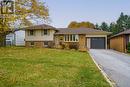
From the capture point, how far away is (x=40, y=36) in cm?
6075

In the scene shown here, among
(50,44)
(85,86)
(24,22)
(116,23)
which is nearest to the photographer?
(85,86)

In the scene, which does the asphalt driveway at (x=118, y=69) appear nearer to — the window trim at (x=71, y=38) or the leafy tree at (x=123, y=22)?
the window trim at (x=71, y=38)

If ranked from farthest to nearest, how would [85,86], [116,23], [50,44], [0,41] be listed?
[116,23] < [50,44] < [0,41] < [85,86]

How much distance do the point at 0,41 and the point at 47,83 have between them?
37.1 m

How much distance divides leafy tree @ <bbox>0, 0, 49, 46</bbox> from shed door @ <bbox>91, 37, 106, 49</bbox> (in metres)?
17.4

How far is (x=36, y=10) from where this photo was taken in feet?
146

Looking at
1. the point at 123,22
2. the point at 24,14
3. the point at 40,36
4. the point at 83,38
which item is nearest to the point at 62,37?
the point at 83,38

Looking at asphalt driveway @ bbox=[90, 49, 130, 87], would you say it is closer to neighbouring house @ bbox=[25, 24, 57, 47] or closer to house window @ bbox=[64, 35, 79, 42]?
house window @ bbox=[64, 35, 79, 42]

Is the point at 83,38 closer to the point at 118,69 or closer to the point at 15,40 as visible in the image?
the point at 15,40

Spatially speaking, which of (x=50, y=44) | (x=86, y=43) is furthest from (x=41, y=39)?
(x=86, y=43)

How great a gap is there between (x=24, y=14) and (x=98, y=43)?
2203 centimetres

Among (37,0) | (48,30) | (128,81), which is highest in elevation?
(37,0)

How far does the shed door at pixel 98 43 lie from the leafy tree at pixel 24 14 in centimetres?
1740

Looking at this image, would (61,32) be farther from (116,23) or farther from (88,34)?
(116,23)
